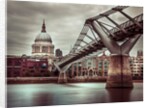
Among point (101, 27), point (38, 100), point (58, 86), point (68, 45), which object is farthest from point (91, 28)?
point (38, 100)

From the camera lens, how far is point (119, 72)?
270 centimetres

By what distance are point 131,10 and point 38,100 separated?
49.1 inches

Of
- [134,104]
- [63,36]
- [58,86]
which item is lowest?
[134,104]

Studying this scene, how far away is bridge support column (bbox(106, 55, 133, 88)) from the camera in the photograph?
8.73ft

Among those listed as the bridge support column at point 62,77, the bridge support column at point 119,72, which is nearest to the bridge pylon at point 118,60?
the bridge support column at point 119,72

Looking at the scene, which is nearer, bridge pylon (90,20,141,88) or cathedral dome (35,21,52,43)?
cathedral dome (35,21,52,43)

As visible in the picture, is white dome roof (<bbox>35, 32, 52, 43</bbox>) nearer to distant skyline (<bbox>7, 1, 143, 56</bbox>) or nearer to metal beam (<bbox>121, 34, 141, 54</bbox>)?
distant skyline (<bbox>7, 1, 143, 56</bbox>)

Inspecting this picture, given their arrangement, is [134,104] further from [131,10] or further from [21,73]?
[21,73]

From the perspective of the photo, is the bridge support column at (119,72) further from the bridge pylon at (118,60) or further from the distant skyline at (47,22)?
the distant skyline at (47,22)

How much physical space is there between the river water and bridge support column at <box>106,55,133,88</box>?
0.06m

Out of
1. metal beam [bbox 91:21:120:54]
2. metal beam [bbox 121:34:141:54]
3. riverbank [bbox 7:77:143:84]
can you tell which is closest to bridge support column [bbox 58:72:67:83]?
riverbank [bbox 7:77:143:84]

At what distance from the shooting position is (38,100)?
2.49 metres

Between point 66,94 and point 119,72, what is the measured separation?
1.90 feet

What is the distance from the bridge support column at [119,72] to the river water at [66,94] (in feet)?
0.21
